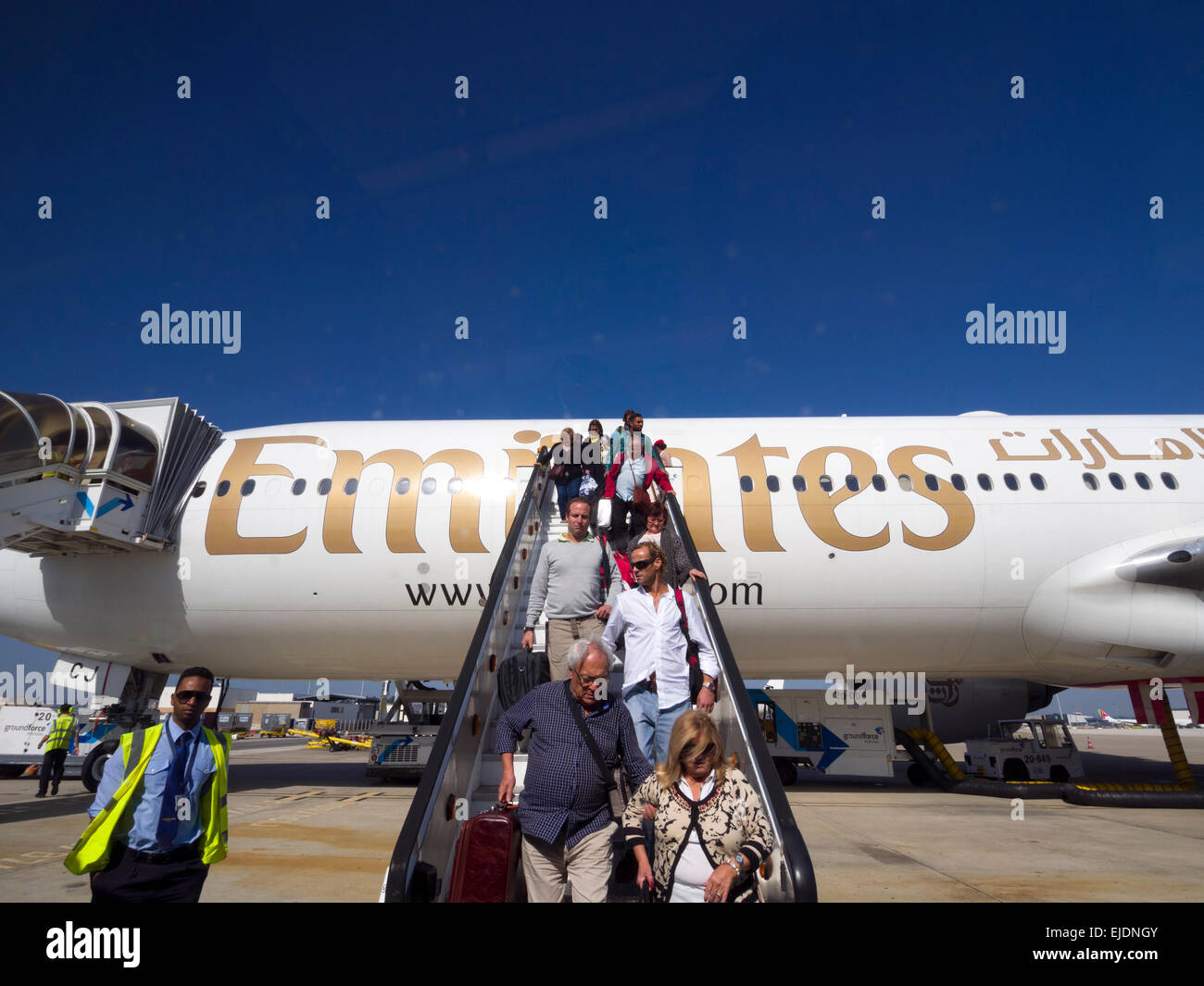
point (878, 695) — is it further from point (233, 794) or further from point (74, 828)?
point (74, 828)

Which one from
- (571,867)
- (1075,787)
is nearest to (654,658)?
(571,867)

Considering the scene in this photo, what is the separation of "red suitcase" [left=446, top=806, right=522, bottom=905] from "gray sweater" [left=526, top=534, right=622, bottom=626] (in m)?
2.37

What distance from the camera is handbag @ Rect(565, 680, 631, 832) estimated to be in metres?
3.48

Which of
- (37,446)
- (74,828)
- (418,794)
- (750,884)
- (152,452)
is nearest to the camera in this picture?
(750,884)

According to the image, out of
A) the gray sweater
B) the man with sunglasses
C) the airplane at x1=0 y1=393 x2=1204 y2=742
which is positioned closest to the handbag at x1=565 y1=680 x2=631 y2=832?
the man with sunglasses

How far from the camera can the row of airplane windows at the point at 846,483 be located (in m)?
11.1

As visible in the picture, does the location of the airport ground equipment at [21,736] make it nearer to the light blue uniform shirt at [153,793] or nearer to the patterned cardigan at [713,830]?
the light blue uniform shirt at [153,793]

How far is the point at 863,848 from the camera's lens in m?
7.73

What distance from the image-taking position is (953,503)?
1093cm

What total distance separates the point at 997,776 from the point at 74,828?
15.4 metres

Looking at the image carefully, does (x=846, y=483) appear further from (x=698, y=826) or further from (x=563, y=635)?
(x=698, y=826)

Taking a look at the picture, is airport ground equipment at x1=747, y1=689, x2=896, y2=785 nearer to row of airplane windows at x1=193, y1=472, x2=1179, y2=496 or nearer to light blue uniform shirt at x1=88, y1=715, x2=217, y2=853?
row of airplane windows at x1=193, y1=472, x2=1179, y2=496
